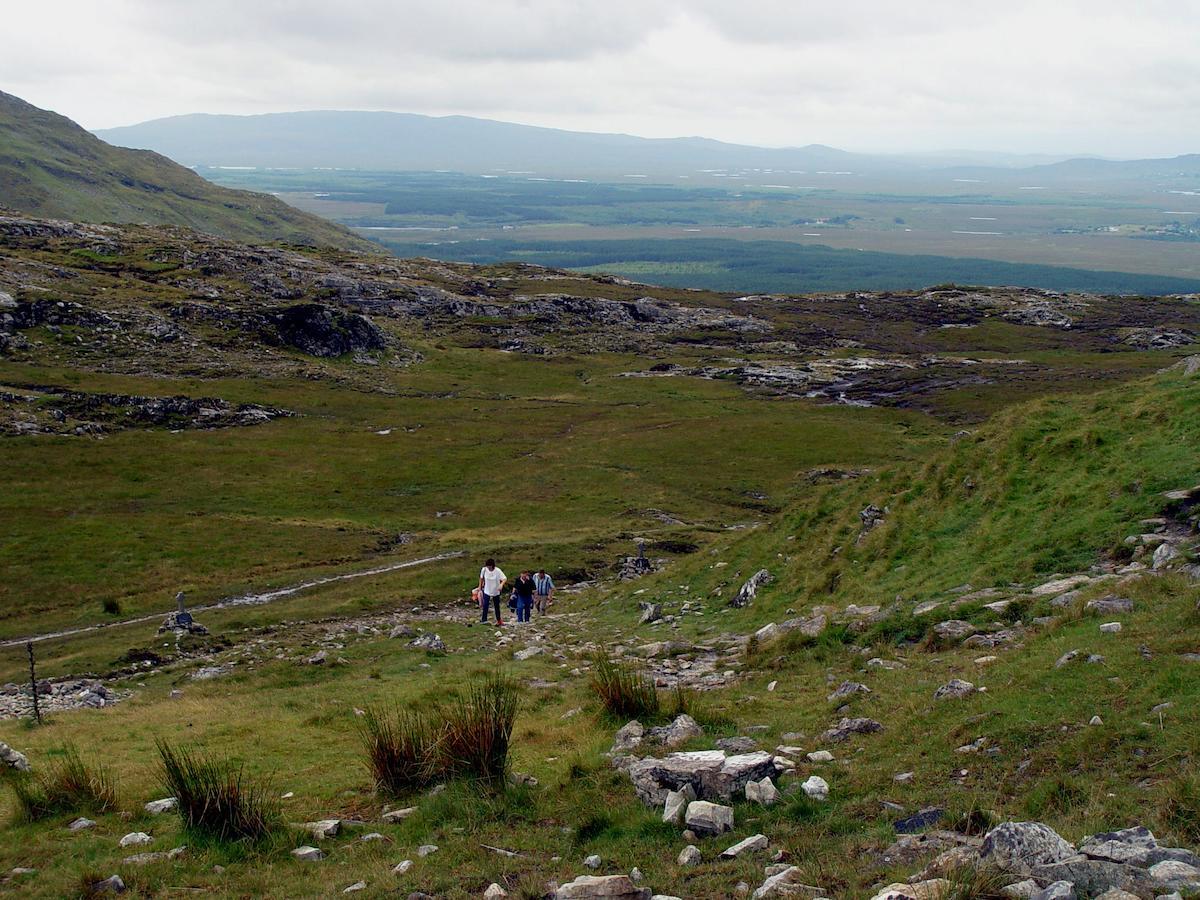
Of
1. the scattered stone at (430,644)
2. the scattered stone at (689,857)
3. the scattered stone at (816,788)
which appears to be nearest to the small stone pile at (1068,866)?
the scattered stone at (689,857)

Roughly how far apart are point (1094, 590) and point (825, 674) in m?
5.43

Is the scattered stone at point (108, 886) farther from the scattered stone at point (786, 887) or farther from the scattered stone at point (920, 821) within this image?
the scattered stone at point (920, 821)

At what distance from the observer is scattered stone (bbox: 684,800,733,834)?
10688mm

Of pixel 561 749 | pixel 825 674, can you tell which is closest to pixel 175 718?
pixel 561 749

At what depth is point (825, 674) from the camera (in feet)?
58.0

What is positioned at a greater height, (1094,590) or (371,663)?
(1094,590)

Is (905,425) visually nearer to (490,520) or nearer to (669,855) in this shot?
(490,520)

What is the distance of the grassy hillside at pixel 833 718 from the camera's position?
1028 cm

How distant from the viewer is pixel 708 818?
1078 cm

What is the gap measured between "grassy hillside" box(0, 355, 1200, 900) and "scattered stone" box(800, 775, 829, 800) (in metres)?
0.18

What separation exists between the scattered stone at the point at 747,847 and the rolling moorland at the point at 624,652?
0.06 m

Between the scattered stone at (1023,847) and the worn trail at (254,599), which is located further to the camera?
the worn trail at (254,599)

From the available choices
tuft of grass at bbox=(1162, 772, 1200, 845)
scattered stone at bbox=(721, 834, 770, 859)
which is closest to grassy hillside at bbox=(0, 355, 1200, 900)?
tuft of grass at bbox=(1162, 772, 1200, 845)

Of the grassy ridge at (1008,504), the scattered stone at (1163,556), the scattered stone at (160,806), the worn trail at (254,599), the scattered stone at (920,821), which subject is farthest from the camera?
the worn trail at (254,599)
